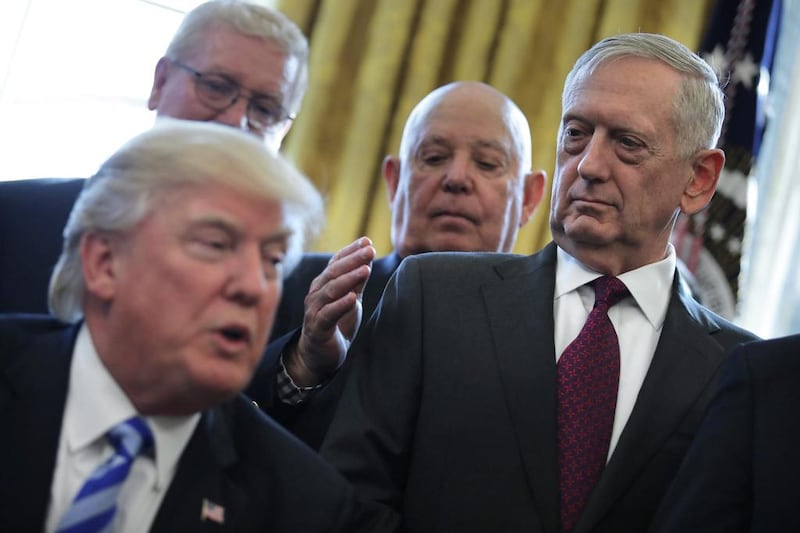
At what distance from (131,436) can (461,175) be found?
5.10 ft

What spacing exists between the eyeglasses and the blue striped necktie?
126cm

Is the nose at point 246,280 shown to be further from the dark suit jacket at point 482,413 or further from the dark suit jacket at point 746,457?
the dark suit jacket at point 746,457

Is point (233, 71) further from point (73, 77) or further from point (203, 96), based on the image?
point (73, 77)

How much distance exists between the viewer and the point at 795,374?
2014 mm

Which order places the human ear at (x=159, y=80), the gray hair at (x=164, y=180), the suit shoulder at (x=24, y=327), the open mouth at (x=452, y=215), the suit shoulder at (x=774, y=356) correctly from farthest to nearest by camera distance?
the open mouth at (x=452, y=215)
the human ear at (x=159, y=80)
the suit shoulder at (x=774, y=356)
the suit shoulder at (x=24, y=327)
the gray hair at (x=164, y=180)

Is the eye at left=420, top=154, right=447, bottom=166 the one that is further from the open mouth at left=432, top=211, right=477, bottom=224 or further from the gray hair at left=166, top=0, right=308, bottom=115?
the gray hair at left=166, top=0, right=308, bottom=115

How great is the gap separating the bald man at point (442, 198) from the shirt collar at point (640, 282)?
0.45 meters

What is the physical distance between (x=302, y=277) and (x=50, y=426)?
4.23ft

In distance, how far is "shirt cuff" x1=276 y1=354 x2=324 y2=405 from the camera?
96.9 inches

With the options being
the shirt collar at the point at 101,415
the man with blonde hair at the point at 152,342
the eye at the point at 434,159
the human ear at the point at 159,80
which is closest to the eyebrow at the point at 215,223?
the man with blonde hair at the point at 152,342

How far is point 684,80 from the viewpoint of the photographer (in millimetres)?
2521

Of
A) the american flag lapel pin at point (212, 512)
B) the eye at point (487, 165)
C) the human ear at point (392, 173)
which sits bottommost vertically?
the american flag lapel pin at point (212, 512)

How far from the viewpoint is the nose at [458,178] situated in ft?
9.91

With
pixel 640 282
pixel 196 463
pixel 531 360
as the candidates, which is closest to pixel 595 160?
pixel 640 282
